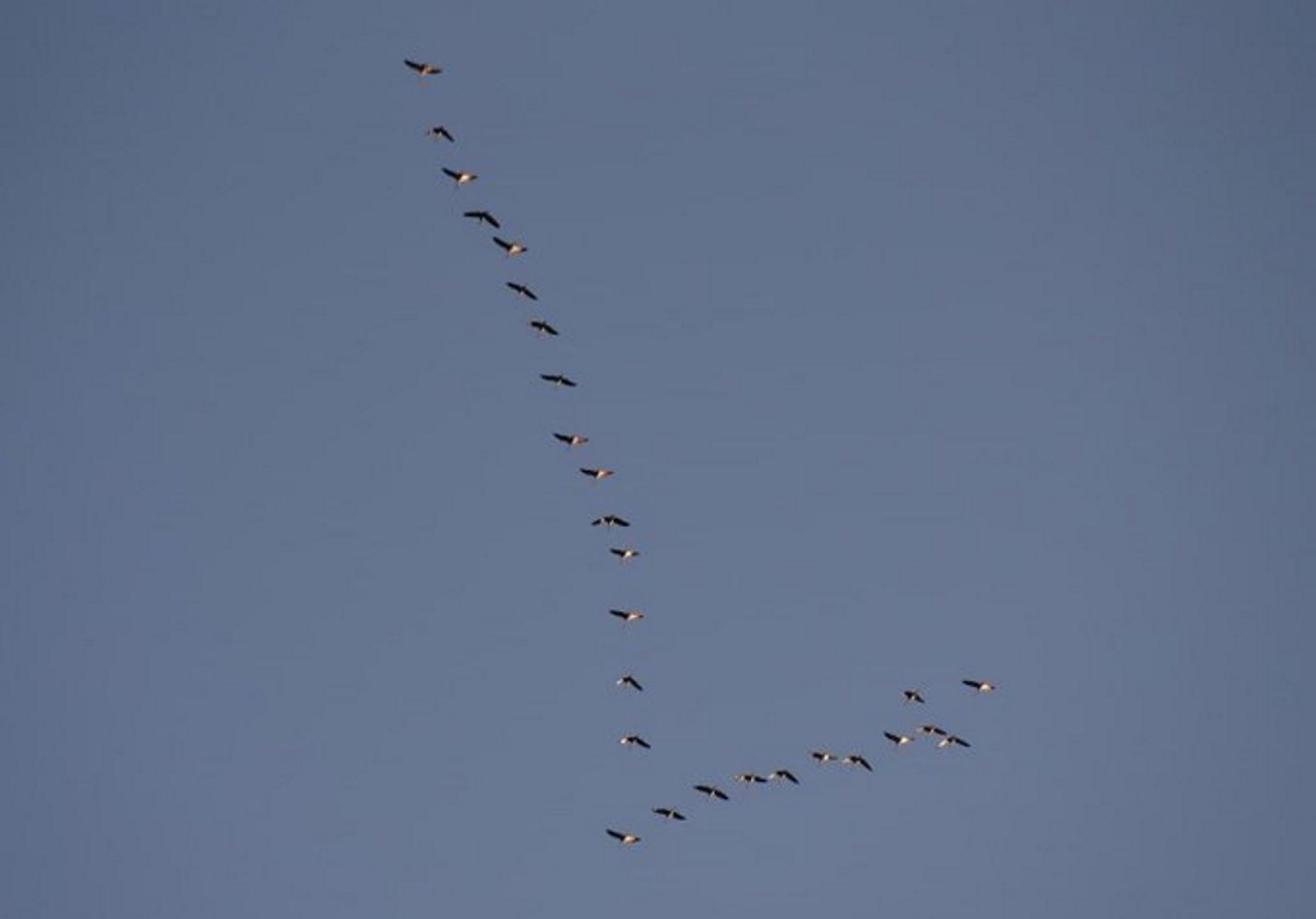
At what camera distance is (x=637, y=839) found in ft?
431

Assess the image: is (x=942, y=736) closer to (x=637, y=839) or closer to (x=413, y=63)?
(x=637, y=839)

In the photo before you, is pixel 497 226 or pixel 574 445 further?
pixel 574 445

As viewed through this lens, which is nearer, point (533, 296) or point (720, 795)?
point (533, 296)

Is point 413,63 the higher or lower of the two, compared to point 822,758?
higher

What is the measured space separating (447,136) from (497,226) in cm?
446

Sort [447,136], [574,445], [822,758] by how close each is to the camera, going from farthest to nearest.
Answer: [822,758] < [574,445] < [447,136]

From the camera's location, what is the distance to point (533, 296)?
4744 inches

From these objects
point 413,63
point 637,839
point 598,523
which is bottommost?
point 637,839

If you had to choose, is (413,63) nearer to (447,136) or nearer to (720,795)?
(447,136)

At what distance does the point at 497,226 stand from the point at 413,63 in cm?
791

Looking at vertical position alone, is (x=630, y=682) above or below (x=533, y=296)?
below

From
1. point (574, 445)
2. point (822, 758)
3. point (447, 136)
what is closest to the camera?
point (447, 136)

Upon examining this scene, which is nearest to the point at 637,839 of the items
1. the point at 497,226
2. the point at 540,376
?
the point at 540,376

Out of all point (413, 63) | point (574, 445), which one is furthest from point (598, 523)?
point (413, 63)
